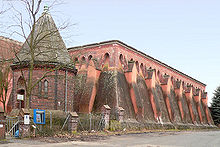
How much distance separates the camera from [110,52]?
105ft

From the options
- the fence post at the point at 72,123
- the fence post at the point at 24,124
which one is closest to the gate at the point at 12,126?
the fence post at the point at 24,124

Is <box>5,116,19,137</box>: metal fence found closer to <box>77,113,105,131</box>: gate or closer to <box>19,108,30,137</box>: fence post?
<box>19,108,30,137</box>: fence post

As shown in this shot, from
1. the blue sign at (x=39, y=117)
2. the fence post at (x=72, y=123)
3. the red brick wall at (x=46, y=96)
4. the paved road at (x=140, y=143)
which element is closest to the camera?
the paved road at (x=140, y=143)

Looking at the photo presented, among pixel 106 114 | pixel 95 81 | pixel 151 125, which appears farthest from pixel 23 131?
pixel 151 125

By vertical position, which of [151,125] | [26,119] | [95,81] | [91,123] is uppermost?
[95,81]

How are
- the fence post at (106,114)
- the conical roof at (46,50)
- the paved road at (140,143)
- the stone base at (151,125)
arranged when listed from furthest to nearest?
the stone base at (151,125), the fence post at (106,114), the conical roof at (46,50), the paved road at (140,143)

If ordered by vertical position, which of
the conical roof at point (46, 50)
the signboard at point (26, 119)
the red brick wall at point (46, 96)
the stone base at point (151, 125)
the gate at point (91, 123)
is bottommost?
the stone base at point (151, 125)

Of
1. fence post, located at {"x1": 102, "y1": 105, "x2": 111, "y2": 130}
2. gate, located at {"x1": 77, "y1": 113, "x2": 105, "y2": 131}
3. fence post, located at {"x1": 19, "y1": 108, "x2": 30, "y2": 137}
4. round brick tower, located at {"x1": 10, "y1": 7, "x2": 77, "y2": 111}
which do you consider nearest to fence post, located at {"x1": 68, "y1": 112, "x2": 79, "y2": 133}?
gate, located at {"x1": 77, "y1": 113, "x2": 105, "y2": 131}

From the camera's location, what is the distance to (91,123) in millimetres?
23750

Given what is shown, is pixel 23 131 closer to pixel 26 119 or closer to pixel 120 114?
pixel 26 119

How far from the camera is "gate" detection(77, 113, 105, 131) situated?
2281 centimetres

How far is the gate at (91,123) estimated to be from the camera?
22.8m

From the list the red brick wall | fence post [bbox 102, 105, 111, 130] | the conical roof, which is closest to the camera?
the conical roof

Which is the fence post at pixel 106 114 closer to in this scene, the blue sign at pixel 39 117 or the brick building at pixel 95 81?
the brick building at pixel 95 81
